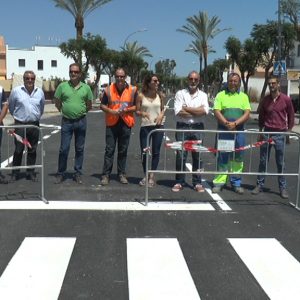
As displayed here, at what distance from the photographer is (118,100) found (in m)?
8.73

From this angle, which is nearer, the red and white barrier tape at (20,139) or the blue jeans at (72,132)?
the red and white barrier tape at (20,139)

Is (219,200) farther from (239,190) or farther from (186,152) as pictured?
(186,152)

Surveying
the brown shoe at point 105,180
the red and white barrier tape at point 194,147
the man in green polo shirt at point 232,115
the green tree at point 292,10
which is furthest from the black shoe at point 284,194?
the green tree at point 292,10

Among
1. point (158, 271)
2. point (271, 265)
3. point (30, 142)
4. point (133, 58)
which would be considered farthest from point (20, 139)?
point (133, 58)

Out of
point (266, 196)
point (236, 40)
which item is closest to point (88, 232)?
point (266, 196)

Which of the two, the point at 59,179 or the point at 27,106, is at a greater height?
the point at 27,106

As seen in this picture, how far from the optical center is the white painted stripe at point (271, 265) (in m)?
4.65

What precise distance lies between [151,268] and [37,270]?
3.60 ft

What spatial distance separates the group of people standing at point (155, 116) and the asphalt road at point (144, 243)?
16.4 inches

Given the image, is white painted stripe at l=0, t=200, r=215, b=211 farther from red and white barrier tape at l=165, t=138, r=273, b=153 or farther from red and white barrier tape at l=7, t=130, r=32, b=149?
red and white barrier tape at l=7, t=130, r=32, b=149

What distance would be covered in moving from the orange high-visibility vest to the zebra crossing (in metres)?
3.21

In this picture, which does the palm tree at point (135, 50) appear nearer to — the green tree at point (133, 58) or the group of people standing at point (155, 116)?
the green tree at point (133, 58)

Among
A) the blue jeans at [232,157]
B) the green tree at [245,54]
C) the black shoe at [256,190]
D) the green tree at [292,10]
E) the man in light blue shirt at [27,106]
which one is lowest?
the black shoe at [256,190]

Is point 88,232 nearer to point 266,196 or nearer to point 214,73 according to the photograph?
point 266,196
